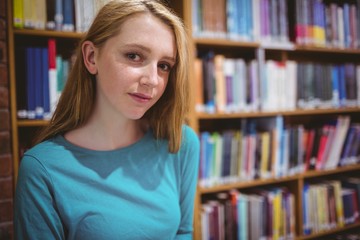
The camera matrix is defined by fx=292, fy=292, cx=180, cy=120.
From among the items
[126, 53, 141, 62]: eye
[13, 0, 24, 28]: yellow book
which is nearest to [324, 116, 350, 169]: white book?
[126, 53, 141, 62]: eye

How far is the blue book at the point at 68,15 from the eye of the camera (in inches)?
54.1

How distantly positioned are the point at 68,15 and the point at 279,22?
123 centimetres

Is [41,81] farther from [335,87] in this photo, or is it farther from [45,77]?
[335,87]

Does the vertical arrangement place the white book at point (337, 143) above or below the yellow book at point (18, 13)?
below

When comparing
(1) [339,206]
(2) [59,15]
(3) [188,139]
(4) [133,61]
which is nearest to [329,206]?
(1) [339,206]

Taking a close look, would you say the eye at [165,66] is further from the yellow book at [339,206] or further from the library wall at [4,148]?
the yellow book at [339,206]

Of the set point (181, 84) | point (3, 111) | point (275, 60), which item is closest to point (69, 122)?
point (181, 84)

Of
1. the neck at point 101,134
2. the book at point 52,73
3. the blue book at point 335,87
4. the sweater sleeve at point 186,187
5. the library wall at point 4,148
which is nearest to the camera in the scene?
the neck at point 101,134

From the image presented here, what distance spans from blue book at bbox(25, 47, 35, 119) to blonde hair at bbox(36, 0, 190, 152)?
1.41 feet

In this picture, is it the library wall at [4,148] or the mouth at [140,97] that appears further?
the library wall at [4,148]

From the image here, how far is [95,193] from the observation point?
33.7 inches

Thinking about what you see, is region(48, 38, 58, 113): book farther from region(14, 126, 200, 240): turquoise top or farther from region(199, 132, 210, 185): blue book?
region(199, 132, 210, 185): blue book

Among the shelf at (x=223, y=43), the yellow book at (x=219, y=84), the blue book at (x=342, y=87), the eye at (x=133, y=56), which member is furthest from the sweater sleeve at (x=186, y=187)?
the blue book at (x=342, y=87)

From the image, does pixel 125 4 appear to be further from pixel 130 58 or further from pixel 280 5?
pixel 280 5
